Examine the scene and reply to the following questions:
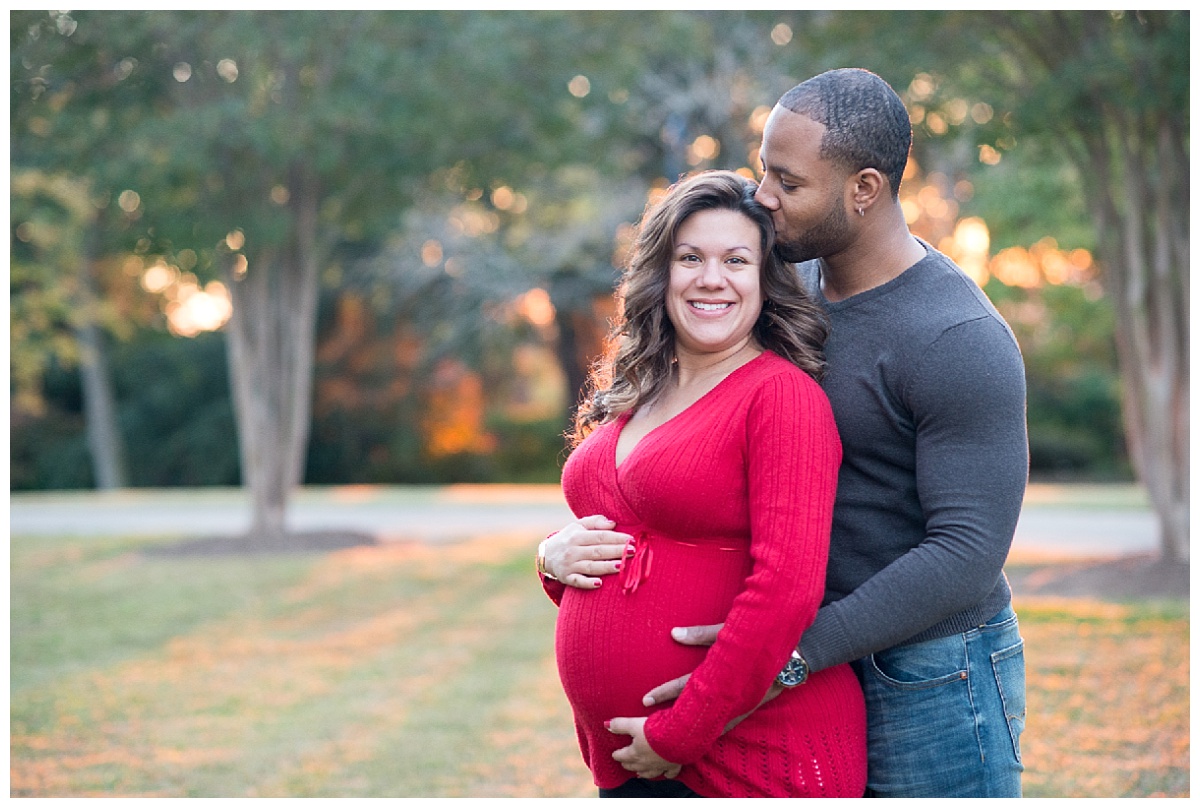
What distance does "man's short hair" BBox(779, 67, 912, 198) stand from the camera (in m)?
2.14

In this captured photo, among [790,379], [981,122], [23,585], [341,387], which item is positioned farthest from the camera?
[341,387]

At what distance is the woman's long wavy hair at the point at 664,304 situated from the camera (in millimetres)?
2217

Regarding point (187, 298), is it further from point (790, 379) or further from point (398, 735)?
point (790, 379)

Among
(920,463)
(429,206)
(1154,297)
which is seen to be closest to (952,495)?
(920,463)

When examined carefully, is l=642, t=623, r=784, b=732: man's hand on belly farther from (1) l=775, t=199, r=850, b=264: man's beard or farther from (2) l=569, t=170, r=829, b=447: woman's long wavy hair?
(1) l=775, t=199, r=850, b=264: man's beard

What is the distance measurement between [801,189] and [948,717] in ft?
3.42

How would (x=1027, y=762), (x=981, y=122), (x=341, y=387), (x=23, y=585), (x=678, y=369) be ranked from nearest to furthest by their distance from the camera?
(x=678, y=369) → (x=1027, y=762) → (x=981, y=122) → (x=23, y=585) → (x=341, y=387)

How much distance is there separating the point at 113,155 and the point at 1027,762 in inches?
381

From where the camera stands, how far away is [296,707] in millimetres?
6605

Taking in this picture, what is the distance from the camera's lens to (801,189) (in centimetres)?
218

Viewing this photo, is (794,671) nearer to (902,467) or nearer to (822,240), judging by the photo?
(902,467)

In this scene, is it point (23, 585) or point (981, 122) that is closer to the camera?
point (981, 122)

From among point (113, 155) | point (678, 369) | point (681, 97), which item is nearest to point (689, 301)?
point (678, 369)

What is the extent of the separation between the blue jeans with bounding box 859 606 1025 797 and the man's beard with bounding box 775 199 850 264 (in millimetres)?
778
